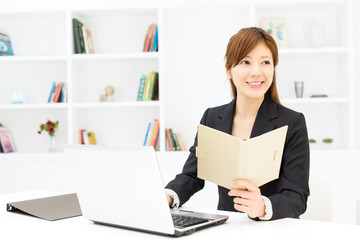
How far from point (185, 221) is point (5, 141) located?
9.22ft

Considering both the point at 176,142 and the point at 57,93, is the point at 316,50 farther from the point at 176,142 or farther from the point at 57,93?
the point at 57,93

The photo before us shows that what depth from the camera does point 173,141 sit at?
11.5ft

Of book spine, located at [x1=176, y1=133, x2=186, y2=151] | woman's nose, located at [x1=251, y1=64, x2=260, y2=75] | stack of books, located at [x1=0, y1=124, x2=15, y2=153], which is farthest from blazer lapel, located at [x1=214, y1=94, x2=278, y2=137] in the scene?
A: stack of books, located at [x1=0, y1=124, x2=15, y2=153]

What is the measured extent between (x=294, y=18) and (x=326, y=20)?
266 mm

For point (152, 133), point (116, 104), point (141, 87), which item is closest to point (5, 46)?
point (116, 104)

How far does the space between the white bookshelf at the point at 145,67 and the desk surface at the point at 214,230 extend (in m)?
2.10

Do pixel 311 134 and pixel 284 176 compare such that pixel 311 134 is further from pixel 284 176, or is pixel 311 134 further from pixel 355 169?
pixel 284 176

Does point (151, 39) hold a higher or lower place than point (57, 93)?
higher

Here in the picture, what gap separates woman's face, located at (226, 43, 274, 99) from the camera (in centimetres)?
166

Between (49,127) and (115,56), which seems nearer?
(115,56)

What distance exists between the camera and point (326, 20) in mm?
3645

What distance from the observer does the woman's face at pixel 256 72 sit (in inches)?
65.2

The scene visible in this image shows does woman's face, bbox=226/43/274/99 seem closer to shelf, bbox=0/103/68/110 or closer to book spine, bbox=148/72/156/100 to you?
book spine, bbox=148/72/156/100

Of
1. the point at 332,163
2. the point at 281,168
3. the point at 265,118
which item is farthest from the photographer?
the point at 332,163
